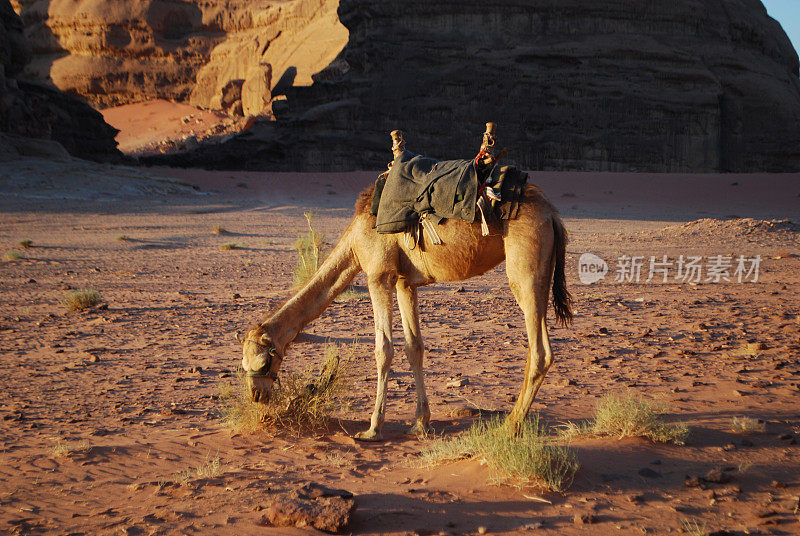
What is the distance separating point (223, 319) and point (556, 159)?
44.7 meters

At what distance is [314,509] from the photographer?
4004 mm

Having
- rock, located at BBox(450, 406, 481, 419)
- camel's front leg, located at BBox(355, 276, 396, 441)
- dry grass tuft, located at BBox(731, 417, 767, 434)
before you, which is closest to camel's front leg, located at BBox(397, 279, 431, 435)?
camel's front leg, located at BBox(355, 276, 396, 441)

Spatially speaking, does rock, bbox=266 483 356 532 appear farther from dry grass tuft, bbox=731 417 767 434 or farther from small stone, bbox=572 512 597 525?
dry grass tuft, bbox=731 417 767 434

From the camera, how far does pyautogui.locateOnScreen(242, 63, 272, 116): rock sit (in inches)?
2874

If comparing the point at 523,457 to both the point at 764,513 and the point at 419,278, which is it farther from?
the point at 419,278

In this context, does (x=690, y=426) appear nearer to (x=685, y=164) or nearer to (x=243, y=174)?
(x=243, y=174)

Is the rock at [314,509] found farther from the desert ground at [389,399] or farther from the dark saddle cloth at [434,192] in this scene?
the dark saddle cloth at [434,192]

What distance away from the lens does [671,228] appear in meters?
20.9

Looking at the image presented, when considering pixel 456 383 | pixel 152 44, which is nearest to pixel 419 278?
pixel 456 383

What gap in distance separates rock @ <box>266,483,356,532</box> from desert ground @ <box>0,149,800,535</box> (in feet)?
0.31

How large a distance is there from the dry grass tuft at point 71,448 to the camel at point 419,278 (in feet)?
4.88

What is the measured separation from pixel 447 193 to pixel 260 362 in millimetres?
2059

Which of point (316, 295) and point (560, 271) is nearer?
point (560, 271)

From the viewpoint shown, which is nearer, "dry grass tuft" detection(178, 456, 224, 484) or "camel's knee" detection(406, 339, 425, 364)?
"dry grass tuft" detection(178, 456, 224, 484)
